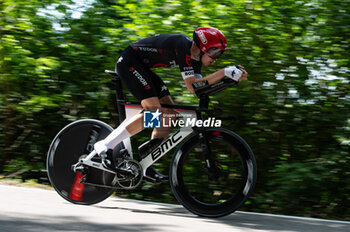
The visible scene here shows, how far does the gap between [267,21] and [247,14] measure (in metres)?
0.26

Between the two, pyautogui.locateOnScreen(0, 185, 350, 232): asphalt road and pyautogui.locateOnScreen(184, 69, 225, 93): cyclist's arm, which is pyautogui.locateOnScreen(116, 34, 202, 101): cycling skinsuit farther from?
pyautogui.locateOnScreen(0, 185, 350, 232): asphalt road

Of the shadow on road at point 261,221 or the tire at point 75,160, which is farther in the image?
the tire at point 75,160

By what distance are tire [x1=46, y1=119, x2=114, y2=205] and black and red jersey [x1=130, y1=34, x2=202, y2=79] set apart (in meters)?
0.89

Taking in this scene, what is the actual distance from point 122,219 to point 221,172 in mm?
1124

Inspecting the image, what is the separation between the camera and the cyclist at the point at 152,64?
176 inches

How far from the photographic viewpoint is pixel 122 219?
419cm

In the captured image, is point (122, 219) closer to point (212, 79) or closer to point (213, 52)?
point (212, 79)

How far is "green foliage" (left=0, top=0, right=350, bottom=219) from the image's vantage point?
5414 millimetres

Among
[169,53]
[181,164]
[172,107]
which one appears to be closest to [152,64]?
[169,53]

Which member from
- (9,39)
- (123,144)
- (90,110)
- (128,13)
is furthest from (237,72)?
(9,39)

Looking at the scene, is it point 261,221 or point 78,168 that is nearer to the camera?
point 261,221

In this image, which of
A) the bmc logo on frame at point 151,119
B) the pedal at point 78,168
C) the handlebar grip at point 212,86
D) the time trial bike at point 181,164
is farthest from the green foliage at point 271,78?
the pedal at point 78,168

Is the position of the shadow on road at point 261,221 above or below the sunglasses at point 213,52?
below

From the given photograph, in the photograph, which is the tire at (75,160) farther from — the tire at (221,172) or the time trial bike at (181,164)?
the tire at (221,172)
